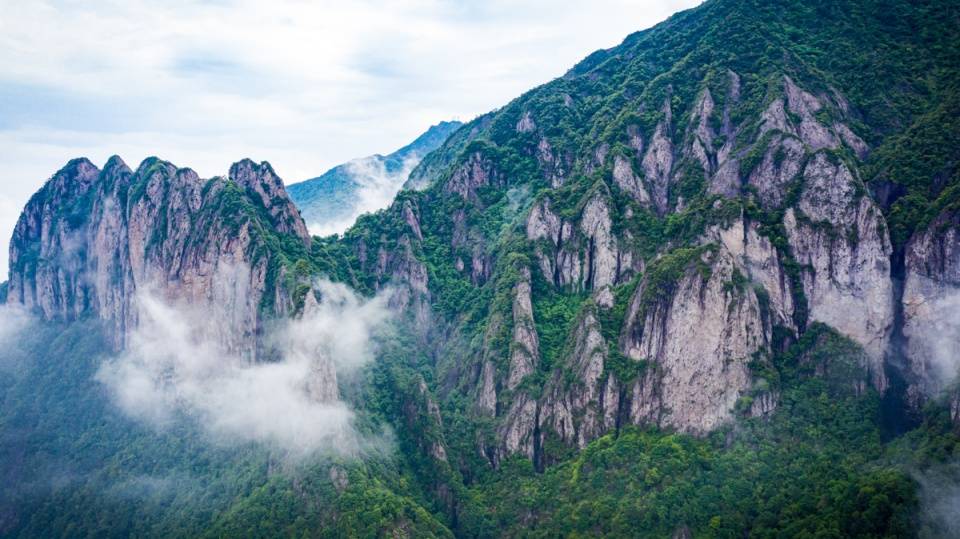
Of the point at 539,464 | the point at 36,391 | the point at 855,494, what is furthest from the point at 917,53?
the point at 36,391

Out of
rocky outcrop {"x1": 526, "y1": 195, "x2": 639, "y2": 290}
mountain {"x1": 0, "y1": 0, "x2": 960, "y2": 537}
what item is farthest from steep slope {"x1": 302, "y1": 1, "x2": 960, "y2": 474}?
mountain {"x1": 0, "y1": 0, "x2": 960, "y2": 537}

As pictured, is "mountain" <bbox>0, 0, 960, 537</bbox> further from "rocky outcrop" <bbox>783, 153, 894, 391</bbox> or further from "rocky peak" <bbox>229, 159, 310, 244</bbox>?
"rocky peak" <bbox>229, 159, 310, 244</bbox>

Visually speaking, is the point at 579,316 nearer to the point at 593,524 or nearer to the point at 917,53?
the point at 593,524

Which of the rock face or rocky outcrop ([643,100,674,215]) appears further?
the rock face

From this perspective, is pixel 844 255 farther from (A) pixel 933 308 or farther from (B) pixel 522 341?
(B) pixel 522 341

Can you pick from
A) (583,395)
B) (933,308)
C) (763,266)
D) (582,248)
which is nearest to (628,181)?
(582,248)

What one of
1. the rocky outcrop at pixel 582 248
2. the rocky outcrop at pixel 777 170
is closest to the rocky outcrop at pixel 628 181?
the rocky outcrop at pixel 582 248
